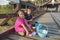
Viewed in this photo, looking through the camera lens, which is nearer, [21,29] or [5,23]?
[21,29]

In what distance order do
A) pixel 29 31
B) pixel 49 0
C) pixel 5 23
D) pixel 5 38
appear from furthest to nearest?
1. pixel 49 0
2. pixel 5 23
3. pixel 29 31
4. pixel 5 38

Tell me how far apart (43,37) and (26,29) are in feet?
2.00

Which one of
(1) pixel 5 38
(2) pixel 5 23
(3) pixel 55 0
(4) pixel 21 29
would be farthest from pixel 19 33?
(3) pixel 55 0

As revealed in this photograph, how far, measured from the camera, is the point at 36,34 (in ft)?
23.9

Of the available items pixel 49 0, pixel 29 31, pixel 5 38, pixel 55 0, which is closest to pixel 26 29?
pixel 29 31

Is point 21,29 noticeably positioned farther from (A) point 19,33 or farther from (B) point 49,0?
(B) point 49,0

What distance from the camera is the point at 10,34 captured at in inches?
289

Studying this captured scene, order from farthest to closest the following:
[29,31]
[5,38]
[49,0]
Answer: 1. [49,0]
2. [29,31]
3. [5,38]

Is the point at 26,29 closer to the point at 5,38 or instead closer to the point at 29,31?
the point at 29,31

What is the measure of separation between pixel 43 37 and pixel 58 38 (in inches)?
19.0

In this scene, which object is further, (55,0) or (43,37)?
(55,0)

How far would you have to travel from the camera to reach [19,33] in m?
7.08

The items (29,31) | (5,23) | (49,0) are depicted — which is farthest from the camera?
(49,0)

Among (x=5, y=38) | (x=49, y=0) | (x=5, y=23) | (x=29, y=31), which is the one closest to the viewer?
(x=5, y=38)
